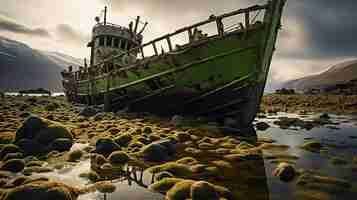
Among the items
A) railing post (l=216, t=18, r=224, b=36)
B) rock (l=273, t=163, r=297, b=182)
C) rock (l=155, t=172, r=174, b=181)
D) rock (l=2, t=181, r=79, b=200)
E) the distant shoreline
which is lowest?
rock (l=273, t=163, r=297, b=182)

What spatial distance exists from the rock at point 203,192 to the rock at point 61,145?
4.56 m

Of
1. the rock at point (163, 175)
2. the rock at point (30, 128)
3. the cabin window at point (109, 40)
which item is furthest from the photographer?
the cabin window at point (109, 40)

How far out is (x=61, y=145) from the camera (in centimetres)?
678

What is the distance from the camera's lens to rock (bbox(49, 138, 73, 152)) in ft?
22.0

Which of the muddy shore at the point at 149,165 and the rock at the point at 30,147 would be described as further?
the rock at the point at 30,147

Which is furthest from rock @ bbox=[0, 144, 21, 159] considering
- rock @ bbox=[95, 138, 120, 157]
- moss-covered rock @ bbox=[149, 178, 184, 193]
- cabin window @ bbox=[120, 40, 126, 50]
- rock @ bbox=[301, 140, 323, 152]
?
cabin window @ bbox=[120, 40, 126, 50]

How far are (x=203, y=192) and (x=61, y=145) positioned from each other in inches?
188

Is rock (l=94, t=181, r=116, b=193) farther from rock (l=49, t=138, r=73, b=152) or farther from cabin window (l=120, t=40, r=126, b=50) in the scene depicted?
cabin window (l=120, t=40, r=126, b=50)

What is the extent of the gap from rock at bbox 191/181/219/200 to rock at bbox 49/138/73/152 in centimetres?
456

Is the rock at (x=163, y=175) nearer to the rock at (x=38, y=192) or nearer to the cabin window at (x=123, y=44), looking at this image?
the rock at (x=38, y=192)

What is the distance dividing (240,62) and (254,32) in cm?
133

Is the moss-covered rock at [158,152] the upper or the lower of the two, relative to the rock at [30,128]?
lower

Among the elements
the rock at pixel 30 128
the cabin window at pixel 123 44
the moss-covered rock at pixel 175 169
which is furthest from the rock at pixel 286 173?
the cabin window at pixel 123 44

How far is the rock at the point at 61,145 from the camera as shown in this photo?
671 centimetres
